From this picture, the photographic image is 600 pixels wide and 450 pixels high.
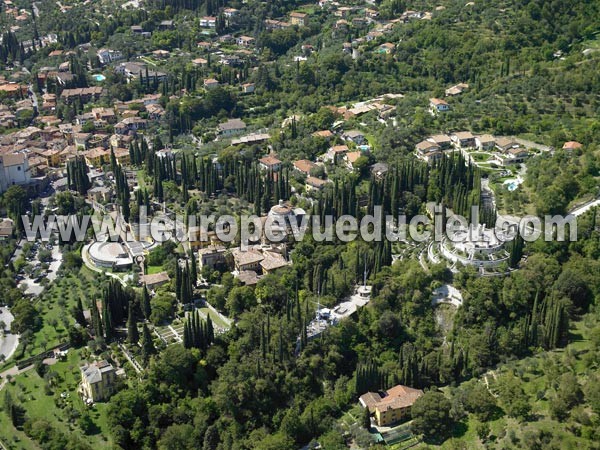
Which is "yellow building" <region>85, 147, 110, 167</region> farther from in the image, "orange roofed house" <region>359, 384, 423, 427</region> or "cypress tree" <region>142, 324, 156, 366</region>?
"orange roofed house" <region>359, 384, 423, 427</region>


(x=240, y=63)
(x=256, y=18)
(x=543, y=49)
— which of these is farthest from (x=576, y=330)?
(x=256, y=18)

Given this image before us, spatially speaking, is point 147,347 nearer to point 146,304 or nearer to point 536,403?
point 146,304

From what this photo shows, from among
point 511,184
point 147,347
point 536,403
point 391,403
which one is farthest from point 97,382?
point 511,184

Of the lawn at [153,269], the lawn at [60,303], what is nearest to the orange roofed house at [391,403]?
the lawn at [60,303]

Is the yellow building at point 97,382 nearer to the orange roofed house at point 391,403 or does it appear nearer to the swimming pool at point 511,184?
the orange roofed house at point 391,403

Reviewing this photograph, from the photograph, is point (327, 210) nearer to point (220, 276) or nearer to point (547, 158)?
point (220, 276)

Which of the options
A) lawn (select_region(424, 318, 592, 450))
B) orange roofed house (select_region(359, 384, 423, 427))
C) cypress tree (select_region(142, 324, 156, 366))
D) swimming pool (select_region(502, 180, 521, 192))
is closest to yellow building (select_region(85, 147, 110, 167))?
cypress tree (select_region(142, 324, 156, 366))
